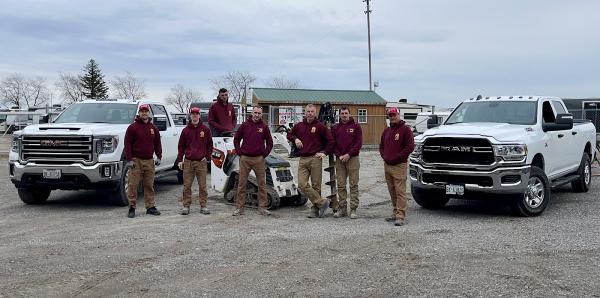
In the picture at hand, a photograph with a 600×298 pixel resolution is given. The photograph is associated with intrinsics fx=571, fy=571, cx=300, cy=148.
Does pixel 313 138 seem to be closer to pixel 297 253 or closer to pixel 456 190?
pixel 456 190

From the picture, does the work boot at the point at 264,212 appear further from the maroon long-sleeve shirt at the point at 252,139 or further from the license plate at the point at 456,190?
the license plate at the point at 456,190

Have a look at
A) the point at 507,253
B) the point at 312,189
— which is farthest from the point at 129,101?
the point at 507,253

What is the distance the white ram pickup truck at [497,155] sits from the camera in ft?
28.7

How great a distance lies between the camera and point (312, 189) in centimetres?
923

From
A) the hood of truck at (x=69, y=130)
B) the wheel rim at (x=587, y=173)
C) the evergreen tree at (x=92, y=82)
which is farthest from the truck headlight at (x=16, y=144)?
the evergreen tree at (x=92, y=82)

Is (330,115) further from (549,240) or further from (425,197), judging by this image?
(549,240)

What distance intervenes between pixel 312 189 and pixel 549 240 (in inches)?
141

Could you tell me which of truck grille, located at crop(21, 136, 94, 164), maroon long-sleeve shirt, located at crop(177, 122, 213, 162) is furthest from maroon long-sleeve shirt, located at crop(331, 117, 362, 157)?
truck grille, located at crop(21, 136, 94, 164)

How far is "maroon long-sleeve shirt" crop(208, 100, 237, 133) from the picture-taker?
35.3 ft

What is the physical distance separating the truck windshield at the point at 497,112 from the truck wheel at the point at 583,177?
2686mm

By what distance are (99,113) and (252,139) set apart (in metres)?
3.85

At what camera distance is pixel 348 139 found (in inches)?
356

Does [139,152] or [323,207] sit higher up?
[139,152]

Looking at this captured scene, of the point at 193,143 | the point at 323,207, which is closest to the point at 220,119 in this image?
the point at 193,143
